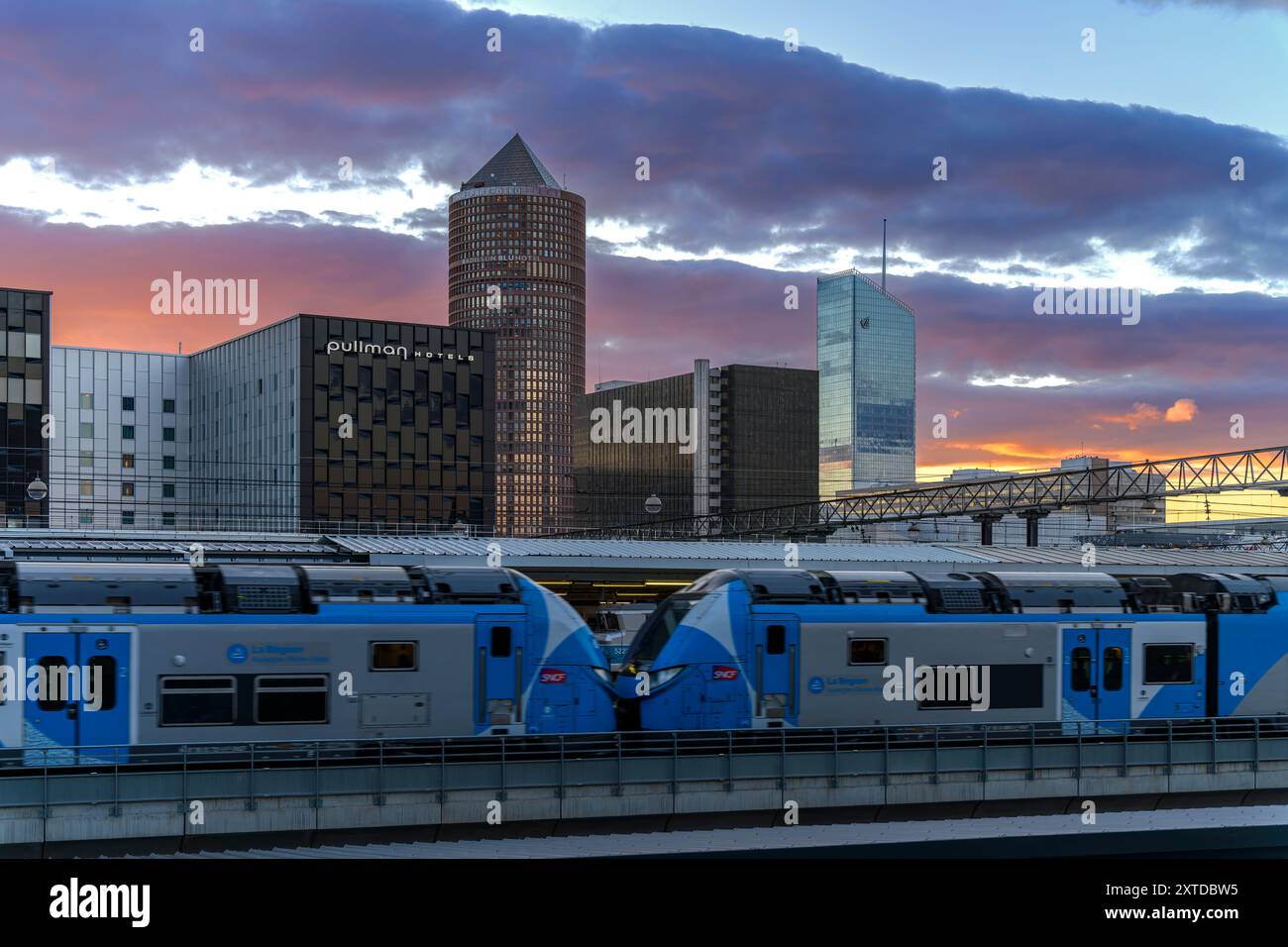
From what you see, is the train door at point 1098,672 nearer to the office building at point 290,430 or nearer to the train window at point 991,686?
the train window at point 991,686

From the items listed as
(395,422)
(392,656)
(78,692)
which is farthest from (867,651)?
(395,422)

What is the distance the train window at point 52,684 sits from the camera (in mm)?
21703

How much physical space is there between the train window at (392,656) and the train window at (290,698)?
3.22 ft

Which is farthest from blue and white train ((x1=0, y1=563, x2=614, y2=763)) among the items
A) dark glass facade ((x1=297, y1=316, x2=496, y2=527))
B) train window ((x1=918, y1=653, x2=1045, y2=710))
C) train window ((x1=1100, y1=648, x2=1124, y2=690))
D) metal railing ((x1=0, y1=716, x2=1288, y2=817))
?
dark glass facade ((x1=297, y1=316, x2=496, y2=527))

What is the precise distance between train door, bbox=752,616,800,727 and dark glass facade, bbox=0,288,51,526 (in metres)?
84.5

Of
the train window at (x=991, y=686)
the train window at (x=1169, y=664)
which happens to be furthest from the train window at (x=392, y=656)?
the train window at (x=1169, y=664)

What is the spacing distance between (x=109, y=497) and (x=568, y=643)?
10352cm

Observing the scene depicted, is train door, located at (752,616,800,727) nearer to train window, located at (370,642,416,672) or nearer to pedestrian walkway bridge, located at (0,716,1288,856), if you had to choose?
pedestrian walkway bridge, located at (0,716,1288,856)

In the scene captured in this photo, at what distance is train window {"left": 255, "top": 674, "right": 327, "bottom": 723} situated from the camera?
75.7ft

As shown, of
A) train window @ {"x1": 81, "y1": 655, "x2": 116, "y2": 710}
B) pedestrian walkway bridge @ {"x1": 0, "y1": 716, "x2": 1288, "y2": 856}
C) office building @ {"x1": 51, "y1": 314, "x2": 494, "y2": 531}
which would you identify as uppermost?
office building @ {"x1": 51, "y1": 314, "x2": 494, "y2": 531}

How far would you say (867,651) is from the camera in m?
26.8
